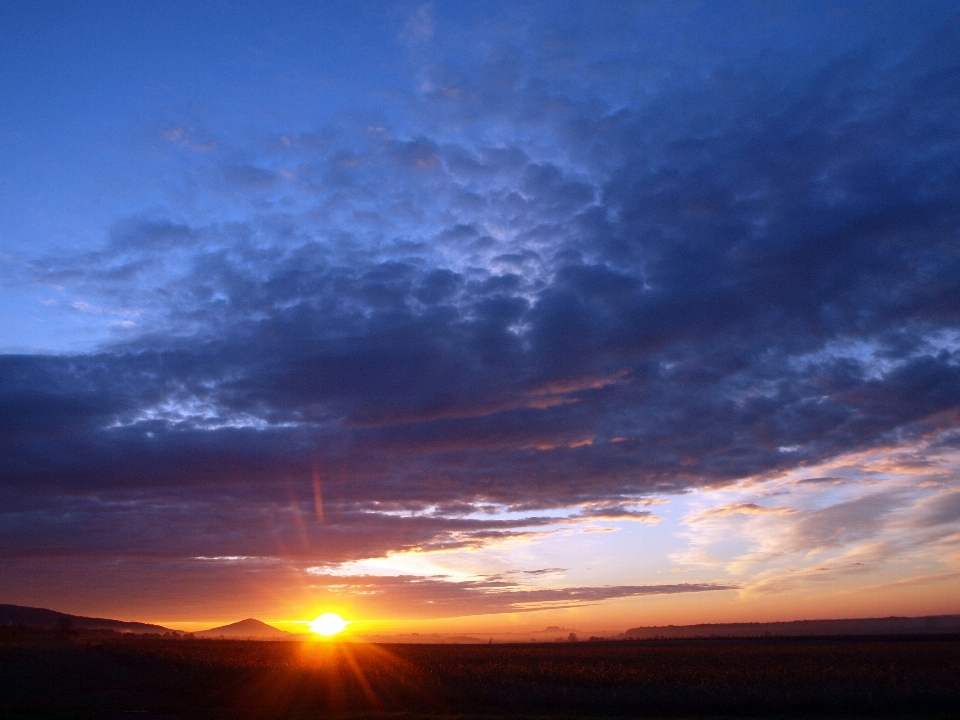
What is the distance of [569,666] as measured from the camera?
162 feet

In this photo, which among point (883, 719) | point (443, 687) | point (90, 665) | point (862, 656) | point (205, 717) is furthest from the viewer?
point (862, 656)

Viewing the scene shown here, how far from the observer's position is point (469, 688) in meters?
36.5

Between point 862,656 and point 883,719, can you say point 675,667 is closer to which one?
point 862,656

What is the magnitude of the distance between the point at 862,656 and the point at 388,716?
41456 millimetres

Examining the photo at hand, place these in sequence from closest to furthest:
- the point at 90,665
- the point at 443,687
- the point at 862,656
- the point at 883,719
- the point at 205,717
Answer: the point at 883,719 → the point at 205,717 → the point at 443,687 → the point at 90,665 → the point at 862,656

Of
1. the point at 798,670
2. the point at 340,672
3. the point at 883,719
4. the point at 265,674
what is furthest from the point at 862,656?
the point at 265,674

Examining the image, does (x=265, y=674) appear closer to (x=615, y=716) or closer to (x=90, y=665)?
(x=90, y=665)

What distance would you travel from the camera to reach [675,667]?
46938mm

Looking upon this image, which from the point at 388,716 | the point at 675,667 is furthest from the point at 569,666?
the point at 388,716

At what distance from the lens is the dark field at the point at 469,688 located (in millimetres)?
30938

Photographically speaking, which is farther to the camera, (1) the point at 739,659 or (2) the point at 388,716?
(1) the point at 739,659

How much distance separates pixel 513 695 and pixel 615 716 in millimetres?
6763

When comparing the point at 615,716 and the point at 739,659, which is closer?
the point at 615,716

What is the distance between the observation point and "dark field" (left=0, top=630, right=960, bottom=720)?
30.9 metres
